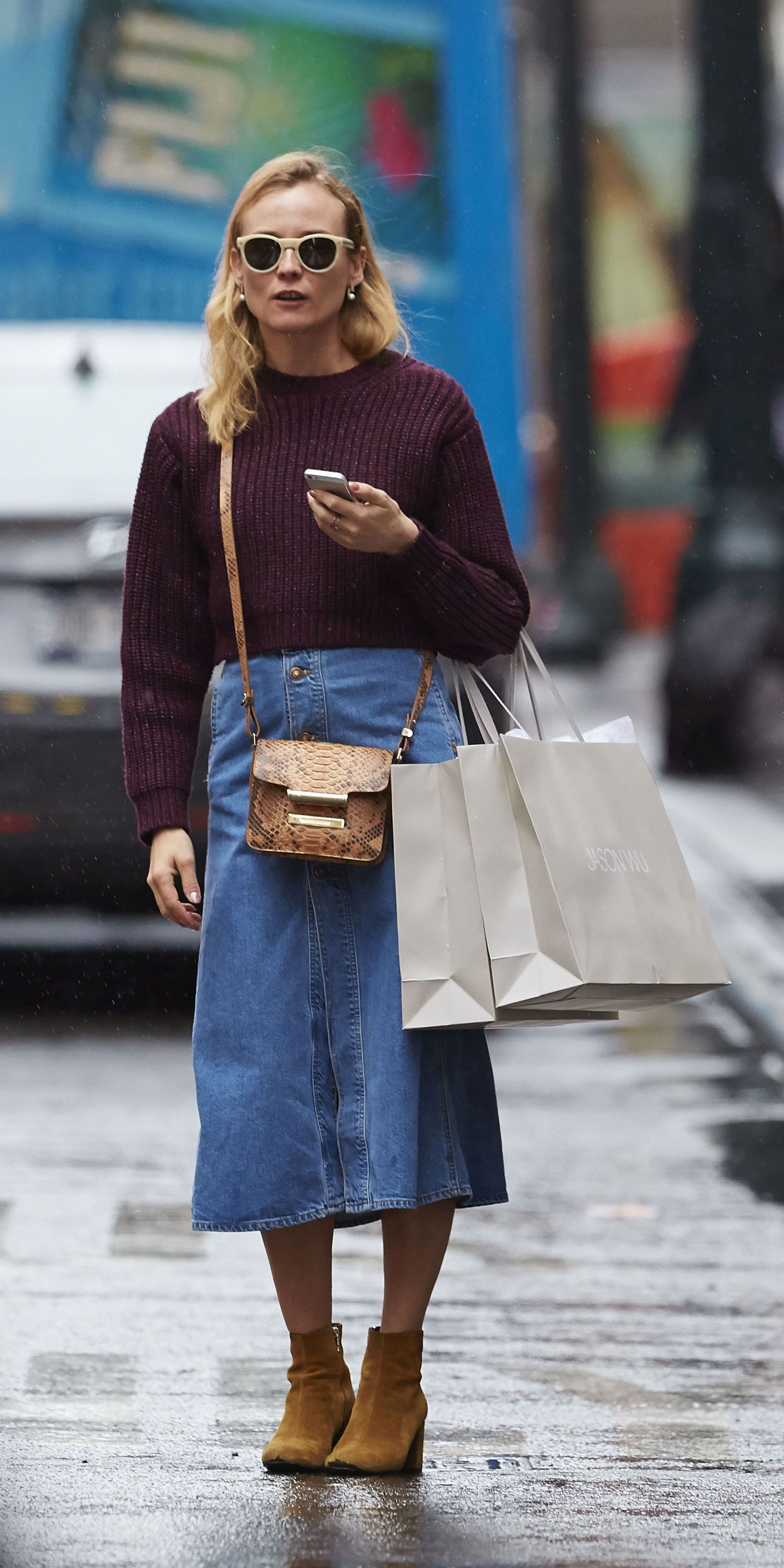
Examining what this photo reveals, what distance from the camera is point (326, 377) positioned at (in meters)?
3.22

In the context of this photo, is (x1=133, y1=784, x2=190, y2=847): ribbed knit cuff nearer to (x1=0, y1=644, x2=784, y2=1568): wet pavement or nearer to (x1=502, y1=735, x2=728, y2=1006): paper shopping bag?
(x1=502, y1=735, x2=728, y2=1006): paper shopping bag

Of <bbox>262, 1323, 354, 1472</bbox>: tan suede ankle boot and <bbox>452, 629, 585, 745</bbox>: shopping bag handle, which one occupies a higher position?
<bbox>452, 629, 585, 745</bbox>: shopping bag handle

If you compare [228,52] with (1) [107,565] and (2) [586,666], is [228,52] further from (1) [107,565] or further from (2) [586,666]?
(2) [586,666]

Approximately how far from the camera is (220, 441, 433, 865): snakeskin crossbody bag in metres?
3.06

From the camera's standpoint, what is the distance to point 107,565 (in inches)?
251

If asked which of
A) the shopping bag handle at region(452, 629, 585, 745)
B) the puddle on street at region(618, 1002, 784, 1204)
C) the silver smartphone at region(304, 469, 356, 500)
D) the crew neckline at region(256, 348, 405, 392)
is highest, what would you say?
the crew neckline at region(256, 348, 405, 392)

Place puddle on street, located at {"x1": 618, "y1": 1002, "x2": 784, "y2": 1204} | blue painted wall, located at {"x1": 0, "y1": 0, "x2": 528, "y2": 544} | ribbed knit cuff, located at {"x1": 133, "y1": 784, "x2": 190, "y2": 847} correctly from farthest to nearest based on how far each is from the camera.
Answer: blue painted wall, located at {"x1": 0, "y1": 0, "x2": 528, "y2": 544} < puddle on street, located at {"x1": 618, "y1": 1002, "x2": 784, "y2": 1204} < ribbed knit cuff, located at {"x1": 133, "y1": 784, "x2": 190, "y2": 847}

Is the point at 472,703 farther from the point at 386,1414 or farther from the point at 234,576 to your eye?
the point at 386,1414

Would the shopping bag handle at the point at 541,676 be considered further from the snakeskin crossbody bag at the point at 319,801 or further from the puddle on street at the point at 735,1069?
the puddle on street at the point at 735,1069

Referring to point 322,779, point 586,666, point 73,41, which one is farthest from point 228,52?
point 586,666

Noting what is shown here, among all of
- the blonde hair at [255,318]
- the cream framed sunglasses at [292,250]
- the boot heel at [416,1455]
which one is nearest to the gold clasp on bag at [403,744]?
the blonde hair at [255,318]

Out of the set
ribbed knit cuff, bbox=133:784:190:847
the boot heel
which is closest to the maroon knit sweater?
ribbed knit cuff, bbox=133:784:190:847

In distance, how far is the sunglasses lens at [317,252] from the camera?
313 cm

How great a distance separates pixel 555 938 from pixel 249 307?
3.18 ft
